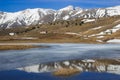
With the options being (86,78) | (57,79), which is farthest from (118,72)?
(57,79)

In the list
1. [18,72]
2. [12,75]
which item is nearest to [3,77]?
[12,75]

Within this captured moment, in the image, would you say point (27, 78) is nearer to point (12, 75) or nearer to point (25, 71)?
point (12, 75)

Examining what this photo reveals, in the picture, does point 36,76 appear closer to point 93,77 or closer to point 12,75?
point 12,75

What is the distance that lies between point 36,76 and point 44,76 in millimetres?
1127

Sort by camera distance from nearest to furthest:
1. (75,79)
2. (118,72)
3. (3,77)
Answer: (75,79) < (3,77) < (118,72)

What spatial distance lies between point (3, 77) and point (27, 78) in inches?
133

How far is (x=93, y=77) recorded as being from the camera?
37719mm

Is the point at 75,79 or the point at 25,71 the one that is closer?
the point at 75,79

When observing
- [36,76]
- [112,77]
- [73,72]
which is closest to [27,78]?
[36,76]

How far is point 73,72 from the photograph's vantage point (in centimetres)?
4081

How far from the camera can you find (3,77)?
127 feet

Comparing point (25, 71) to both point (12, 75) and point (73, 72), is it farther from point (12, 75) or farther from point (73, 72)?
point (73, 72)

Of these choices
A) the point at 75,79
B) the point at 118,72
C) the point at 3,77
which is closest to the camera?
the point at 75,79

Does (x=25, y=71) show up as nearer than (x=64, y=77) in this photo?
No
